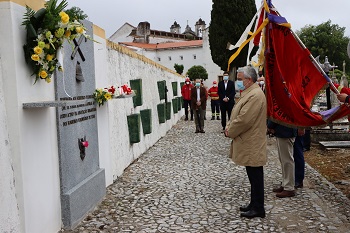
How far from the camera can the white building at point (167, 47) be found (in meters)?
60.9

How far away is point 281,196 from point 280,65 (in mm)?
1811

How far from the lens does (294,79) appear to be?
6.09 metres

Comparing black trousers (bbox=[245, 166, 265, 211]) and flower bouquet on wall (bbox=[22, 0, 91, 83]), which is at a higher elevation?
flower bouquet on wall (bbox=[22, 0, 91, 83])

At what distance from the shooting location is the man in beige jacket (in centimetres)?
500

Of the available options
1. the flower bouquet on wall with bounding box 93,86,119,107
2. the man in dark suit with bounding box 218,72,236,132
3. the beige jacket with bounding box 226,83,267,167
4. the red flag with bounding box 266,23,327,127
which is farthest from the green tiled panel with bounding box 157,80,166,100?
the beige jacket with bounding box 226,83,267,167

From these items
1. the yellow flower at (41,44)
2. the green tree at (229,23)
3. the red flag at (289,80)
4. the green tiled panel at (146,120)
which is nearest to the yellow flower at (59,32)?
the yellow flower at (41,44)

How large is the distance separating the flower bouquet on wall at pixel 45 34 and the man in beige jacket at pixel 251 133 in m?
2.06

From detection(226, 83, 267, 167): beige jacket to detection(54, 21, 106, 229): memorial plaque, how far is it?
1.80 metres

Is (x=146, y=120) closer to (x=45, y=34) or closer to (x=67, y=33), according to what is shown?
A: (x=67, y=33)

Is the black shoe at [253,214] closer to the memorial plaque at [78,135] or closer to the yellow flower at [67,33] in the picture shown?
the memorial plaque at [78,135]

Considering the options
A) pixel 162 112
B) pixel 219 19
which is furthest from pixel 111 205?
pixel 219 19

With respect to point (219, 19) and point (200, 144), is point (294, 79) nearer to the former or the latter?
point (200, 144)

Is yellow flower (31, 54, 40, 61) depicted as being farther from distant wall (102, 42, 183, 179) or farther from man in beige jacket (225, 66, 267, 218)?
distant wall (102, 42, 183, 179)

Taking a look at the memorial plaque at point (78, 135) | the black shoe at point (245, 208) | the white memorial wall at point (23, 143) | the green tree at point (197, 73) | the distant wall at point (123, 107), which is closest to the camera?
the white memorial wall at point (23, 143)
